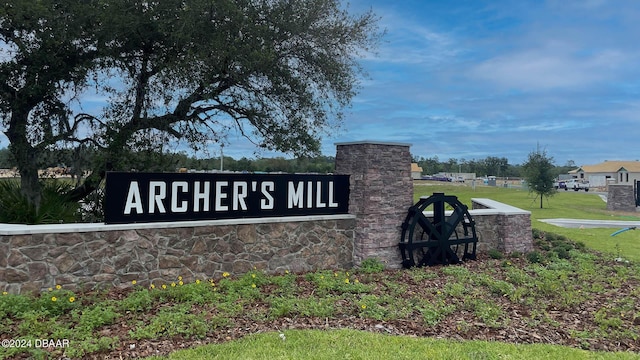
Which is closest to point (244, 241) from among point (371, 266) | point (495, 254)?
point (371, 266)

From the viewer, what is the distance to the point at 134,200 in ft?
22.0

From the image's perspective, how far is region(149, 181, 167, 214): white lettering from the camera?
22.4ft

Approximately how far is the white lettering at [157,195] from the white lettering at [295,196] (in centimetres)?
220

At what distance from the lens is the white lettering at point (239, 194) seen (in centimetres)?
757

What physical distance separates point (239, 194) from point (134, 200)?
1693 millimetres

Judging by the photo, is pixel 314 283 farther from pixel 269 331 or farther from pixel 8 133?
pixel 8 133

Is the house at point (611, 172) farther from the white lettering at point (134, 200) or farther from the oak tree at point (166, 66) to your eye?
the white lettering at point (134, 200)

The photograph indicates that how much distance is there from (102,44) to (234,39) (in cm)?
283

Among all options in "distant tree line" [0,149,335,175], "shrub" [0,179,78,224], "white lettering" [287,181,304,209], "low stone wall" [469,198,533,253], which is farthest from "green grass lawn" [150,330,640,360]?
"distant tree line" [0,149,335,175]

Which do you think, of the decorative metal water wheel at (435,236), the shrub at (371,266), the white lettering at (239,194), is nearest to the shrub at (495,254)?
the decorative metal water wheel at (435,236)

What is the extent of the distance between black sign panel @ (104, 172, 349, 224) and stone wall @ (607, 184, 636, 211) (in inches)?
1006

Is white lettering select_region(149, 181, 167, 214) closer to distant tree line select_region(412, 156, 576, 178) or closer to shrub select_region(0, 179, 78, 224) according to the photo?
shrub select_region(0, 179, 78, 224)

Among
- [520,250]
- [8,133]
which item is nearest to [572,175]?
[520,250]

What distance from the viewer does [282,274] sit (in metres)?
7.73
